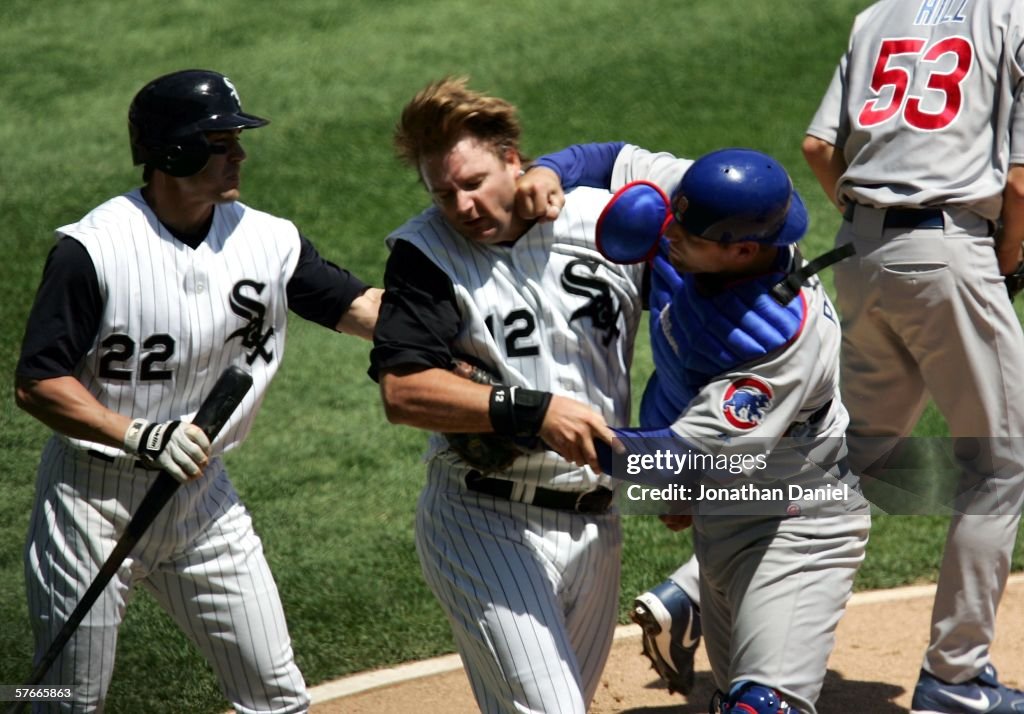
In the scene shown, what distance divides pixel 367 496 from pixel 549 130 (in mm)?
4140

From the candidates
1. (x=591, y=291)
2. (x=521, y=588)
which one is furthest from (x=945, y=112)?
(x=521, y=588)

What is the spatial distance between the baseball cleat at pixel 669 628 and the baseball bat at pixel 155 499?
1327 millimetres

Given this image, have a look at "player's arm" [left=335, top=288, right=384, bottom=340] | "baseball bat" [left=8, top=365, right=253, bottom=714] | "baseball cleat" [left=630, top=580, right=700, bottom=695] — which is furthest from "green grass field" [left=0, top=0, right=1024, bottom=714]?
"player's arm" [left=335, top=288, right=384, bottom=340]

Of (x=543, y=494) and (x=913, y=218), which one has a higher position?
(x=913, y=218)

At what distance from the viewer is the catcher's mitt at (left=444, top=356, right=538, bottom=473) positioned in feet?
9.89

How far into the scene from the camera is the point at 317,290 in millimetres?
3596

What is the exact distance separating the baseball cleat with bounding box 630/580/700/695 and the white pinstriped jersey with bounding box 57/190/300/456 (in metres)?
1.21

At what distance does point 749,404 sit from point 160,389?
53.9 inches

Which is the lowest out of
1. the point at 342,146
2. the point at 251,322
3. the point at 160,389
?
the point at 160,389

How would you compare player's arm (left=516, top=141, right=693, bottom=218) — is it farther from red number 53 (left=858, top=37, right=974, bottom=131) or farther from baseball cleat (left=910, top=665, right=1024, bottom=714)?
baseball cleat (left=910, top=665, right=1024, bottom=714)

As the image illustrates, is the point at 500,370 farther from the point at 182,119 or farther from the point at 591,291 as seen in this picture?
the point at 182,119

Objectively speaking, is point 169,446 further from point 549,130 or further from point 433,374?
point 549,130

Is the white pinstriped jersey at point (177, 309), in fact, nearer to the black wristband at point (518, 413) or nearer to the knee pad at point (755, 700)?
the black wristband at point (518, 413)

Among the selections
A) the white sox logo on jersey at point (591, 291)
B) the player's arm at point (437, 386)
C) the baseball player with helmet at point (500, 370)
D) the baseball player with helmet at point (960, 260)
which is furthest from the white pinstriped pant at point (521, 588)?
the baseball player with helmet at point (960, 260)
